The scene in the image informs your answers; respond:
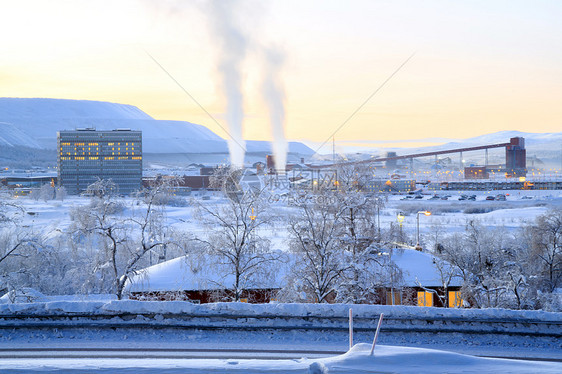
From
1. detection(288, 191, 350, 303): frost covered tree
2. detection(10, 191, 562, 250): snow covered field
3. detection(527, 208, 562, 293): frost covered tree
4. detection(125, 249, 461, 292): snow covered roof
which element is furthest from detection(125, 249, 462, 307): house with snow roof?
detection(10, 191, 562, 250): snow covered field

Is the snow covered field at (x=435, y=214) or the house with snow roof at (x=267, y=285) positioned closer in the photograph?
the house with snow roof at (x=267, y=285)

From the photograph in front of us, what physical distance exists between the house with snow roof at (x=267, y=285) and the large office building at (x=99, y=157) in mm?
96468

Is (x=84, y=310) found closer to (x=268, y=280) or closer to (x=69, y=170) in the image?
(x=268, y=280)

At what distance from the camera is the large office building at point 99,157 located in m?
110

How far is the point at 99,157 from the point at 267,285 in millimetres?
108320

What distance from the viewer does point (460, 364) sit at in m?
4.91

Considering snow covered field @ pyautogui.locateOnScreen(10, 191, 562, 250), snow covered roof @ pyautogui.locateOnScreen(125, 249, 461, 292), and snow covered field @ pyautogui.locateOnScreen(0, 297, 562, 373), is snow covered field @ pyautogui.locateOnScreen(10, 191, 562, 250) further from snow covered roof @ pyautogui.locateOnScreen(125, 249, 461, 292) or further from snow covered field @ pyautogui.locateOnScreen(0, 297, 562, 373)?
snow covered field @ pyautogui.locateOnScreen(0, 297, 562, 373)

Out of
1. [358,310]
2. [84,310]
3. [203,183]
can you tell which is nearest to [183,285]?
[84,310]

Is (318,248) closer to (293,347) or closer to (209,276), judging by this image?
(209,276)

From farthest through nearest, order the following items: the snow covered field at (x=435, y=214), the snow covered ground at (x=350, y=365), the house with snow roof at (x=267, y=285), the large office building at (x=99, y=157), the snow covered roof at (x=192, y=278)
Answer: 1. the large office building at (x=99, y=157)
2. the snow covered field at (x=435, y=214)
3. the house with snow roof at (x=267, y=285)
4. the snow covered roof at (x=192, y=278)
5. the snow covered ground at (x=350, y=365)

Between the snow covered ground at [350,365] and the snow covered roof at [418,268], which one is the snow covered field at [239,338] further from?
the snow covered roof at [418,268]

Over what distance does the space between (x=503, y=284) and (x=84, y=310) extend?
12822 mm

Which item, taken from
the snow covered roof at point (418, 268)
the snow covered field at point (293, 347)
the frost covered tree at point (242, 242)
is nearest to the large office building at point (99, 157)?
the snow covered roof at point (418, 268)

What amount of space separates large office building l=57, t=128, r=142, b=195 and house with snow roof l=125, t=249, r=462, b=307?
9647 cm
